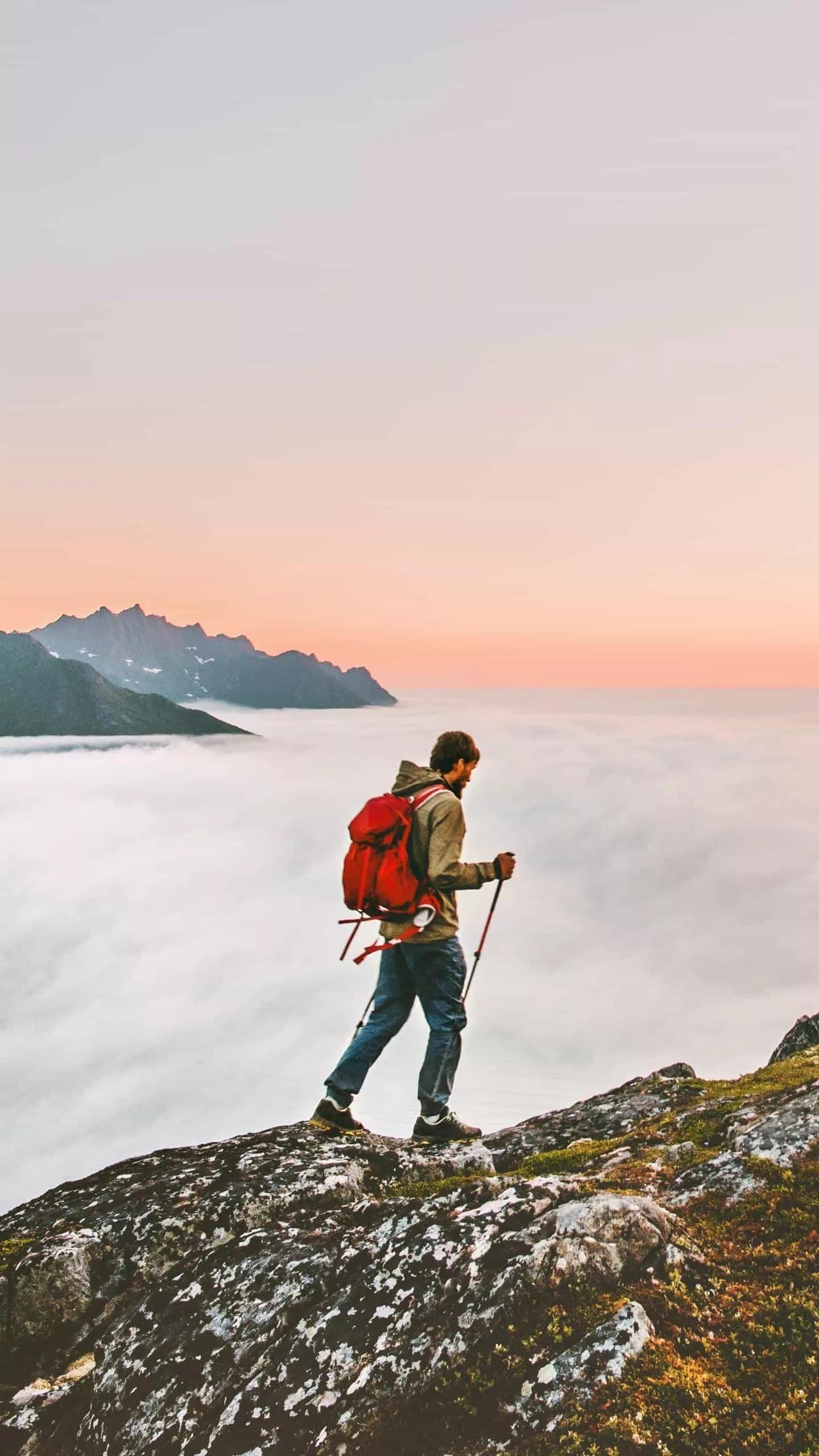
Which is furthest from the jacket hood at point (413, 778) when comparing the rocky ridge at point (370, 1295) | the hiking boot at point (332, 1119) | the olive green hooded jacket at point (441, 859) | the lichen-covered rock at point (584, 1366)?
the lichen-covered rock at point (584, 1366)

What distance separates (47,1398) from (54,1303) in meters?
1.00

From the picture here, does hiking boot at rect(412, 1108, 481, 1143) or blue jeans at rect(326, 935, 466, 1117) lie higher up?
blue jeans at rect(326, 935, 466, 1117)

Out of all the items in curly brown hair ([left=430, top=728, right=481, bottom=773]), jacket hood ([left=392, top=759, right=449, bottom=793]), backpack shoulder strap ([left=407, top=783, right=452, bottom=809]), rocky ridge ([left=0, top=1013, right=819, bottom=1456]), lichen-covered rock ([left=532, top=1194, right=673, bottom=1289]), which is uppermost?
curly brown hair ([left=430, top=728, right=481, bottom=773])

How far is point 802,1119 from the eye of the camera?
7.39 m

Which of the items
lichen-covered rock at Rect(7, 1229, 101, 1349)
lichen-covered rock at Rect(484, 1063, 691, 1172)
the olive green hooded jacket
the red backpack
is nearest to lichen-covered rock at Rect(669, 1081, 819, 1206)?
lichen-covered rock at Rect(484, 1063, 691, 1172)

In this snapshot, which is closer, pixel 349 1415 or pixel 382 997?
pixel 349 1415

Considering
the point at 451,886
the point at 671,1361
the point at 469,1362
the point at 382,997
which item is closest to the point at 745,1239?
the point at 671,1361

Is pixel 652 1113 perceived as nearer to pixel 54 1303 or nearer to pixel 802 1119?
pixel 802 1119

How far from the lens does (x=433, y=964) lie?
10359 millimetres

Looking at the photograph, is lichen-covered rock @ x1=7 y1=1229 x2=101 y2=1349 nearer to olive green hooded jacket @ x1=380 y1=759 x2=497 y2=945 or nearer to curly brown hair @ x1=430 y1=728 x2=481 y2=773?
olive green hooded jacket @ x1=380 y1=759 x2=497 y2=945

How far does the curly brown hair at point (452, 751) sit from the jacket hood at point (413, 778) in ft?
0.39

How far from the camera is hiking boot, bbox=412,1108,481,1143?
10.5 m

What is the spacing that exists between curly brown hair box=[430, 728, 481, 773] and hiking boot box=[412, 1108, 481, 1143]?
13.8 feet

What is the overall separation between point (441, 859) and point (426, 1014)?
1972 millimetres
